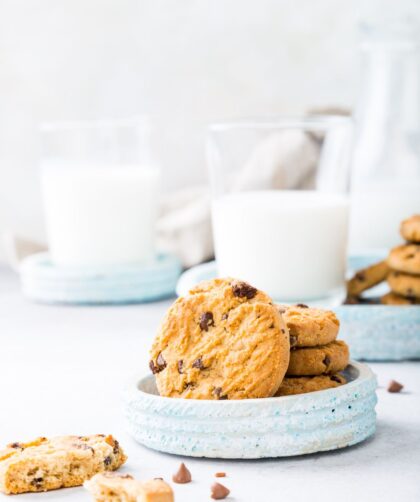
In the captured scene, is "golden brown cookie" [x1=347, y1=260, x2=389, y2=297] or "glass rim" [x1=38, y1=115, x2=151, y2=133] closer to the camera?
"golden brown cookie" [x1=347, y1=260, x2=389, y2=297]

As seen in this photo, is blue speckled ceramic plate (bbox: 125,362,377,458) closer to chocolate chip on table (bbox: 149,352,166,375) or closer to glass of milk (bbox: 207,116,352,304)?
chocolate chip on table (bbox: 149,352,166,375)

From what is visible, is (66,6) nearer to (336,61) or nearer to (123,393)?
(336,61)

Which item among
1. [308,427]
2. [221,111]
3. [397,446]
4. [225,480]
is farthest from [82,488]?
[221,111]

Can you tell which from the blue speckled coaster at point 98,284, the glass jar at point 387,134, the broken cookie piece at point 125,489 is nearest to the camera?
the broken cookie piece at point 125,489

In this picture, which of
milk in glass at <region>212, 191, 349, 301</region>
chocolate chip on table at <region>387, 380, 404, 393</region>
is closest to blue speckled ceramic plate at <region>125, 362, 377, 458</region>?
chocolate chip on table at <region>387, 380, 404, 393</region>

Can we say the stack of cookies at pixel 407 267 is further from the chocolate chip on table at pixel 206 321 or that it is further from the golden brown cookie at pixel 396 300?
the chocolate chip on table at pixel 206 321

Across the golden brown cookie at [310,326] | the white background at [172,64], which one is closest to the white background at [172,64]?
the white background at [172,64]
